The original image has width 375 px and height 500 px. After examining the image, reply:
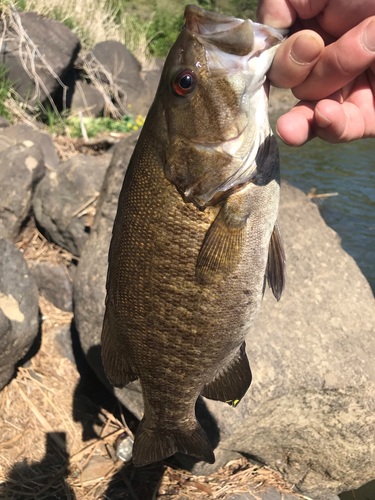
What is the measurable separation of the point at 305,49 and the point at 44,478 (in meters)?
3.52

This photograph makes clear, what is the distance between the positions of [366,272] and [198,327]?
450 centimetres

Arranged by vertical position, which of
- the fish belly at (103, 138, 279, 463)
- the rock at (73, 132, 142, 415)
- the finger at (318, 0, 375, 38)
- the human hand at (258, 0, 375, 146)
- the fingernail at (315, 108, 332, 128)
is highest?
the finger at (318, 0, 375, 38)

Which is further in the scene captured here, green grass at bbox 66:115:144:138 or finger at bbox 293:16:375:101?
green grass at bbox 66:115:144:138

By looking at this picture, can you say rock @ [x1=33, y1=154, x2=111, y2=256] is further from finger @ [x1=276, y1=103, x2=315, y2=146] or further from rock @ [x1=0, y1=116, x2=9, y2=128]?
finger @ [x1=276, y1=103, x2=315, y2=146]

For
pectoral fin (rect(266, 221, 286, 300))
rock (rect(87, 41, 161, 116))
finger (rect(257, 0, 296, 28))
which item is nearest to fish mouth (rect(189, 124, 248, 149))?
pectoral fin (rect(266, 221, 286, 300))

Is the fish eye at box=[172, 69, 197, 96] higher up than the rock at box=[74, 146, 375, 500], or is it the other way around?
the fish eye at box=[172, 69, 197, 96]

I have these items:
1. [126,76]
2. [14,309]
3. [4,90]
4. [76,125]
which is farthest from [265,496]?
[126,76]

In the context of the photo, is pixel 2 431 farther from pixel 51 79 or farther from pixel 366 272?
pixel 51 79

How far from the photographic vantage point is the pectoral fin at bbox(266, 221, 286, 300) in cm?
188

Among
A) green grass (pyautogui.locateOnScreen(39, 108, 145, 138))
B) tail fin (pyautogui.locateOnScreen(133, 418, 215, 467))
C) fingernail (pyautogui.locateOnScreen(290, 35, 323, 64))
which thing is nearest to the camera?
fingernail (pyautogui.locateOnScreen(290, 35, 323, 64))

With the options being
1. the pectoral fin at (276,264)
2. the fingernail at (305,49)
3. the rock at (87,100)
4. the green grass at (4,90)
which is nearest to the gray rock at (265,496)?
the pectoral fin at (276,264)

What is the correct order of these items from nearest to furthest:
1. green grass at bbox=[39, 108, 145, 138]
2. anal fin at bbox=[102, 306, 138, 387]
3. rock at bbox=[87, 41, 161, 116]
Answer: anal fin at bbox=[102, 306, 138, 387] < green grass at bbox=[39, 108, 145, 138] < rock at bbox=[87, 41, 161, 116]

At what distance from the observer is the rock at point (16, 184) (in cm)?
460

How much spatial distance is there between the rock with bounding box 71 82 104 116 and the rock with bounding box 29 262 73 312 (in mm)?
4391
